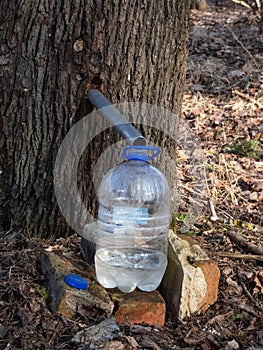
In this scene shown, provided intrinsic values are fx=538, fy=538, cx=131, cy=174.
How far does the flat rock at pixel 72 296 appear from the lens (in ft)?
8.33

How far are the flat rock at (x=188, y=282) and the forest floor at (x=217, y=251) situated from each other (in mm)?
62

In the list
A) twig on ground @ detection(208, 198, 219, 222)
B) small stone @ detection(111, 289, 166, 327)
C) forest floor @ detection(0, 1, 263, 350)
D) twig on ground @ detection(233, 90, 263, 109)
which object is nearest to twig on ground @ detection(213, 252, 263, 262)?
forest floor @ detection(0, 1, 263, 350)

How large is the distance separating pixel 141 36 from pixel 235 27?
6916mm

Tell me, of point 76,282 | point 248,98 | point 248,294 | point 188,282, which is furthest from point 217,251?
point 248,98

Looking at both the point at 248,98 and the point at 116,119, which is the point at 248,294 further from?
the point at 248,98

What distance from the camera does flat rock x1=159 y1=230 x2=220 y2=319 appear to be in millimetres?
2676

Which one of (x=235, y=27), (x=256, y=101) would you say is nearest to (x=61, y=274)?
(x=256, y=101)

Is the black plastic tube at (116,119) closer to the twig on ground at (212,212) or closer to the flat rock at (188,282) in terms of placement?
the flat rock at (188,282)

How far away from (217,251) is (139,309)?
0.89 metres

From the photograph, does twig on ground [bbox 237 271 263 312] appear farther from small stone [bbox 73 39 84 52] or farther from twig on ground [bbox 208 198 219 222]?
small stone [bbox 73 39 84 52]

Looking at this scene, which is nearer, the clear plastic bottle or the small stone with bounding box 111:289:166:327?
the small stone with bounding box 111:289:166:327

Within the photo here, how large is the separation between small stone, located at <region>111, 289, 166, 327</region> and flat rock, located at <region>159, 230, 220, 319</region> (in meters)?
0.10

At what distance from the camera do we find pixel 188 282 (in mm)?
2662

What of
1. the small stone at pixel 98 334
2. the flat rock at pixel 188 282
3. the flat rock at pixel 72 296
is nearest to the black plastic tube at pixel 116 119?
the flat rock at pixel 188 282
